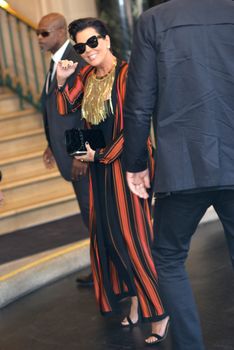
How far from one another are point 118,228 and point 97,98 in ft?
2.33

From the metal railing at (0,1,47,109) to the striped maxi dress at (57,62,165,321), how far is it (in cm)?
479

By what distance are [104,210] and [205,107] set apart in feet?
4.39

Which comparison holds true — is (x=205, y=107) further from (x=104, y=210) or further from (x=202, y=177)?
(x=104, y=210)

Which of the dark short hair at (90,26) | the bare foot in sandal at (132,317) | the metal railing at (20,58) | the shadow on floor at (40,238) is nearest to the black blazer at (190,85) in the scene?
the dark short hair at (90,26)

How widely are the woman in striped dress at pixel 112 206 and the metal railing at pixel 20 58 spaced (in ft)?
15.6

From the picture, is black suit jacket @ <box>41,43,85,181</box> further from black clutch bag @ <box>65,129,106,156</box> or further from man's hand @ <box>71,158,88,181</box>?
black clutch bag @ <box>65,129,106,156</box>

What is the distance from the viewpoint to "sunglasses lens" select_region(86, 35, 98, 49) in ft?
14.2

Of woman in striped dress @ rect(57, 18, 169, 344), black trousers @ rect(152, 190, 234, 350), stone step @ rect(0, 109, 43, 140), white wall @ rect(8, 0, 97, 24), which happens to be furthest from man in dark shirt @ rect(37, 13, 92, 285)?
stone step @ rect(0, 109, 43, 140)

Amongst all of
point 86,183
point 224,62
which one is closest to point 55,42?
point 86,183

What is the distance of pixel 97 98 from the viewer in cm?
432

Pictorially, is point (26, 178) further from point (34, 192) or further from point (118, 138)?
point (118, 138)

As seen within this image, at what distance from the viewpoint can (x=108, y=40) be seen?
443cm

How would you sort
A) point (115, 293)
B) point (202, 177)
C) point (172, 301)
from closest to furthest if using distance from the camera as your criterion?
point (202, 177)
point (172, 301)
point (115, 293)

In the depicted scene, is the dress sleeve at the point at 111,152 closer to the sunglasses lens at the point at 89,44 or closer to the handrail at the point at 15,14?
the sunglasses lens at the point at 89,44
